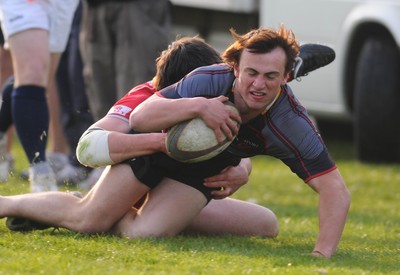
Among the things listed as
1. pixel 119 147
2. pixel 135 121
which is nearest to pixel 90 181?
pixel 119 147

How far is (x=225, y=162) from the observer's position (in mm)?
6141

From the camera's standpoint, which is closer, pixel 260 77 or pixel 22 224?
pixel 260 77

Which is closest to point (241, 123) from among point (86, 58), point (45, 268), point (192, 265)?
point (192, 265)

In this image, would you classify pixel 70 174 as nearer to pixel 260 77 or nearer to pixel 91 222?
pixel 91 222

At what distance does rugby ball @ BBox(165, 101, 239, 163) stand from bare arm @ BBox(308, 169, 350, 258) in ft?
1.64

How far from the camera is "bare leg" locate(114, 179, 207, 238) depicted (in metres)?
6.09

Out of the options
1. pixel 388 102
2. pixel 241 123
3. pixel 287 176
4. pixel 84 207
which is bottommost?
pixel 287 176

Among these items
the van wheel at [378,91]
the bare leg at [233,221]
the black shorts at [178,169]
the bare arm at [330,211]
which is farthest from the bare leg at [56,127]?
the bare arm at [330,211]

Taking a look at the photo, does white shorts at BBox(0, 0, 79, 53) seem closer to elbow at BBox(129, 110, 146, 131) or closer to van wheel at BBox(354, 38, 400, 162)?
elbow at BBox(129, 110, 146, 131)

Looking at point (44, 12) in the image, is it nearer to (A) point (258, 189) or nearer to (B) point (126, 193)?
(B) point (126, 193)

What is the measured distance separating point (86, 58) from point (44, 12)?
1.89 metres

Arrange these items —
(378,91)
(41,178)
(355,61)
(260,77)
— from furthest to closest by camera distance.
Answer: (355,61) < (378,91) < (41,178) < (260,77)

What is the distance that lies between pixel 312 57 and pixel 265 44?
85 cm

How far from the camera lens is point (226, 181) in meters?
6.18
